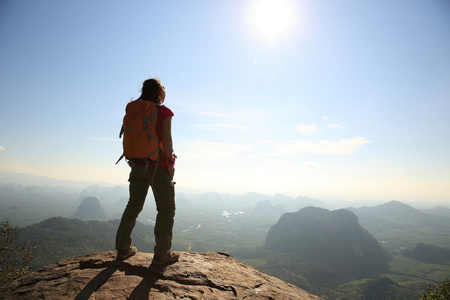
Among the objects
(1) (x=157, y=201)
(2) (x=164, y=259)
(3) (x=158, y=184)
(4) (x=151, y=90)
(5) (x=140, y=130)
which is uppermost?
(4) (x=151, y=90)

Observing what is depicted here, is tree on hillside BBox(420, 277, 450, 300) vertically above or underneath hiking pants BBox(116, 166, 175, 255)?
underneath

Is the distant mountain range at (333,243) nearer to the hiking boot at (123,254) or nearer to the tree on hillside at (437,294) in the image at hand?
the tree on hillside at (437,294)

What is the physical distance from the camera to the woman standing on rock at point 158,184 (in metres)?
4.25

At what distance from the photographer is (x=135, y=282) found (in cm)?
357

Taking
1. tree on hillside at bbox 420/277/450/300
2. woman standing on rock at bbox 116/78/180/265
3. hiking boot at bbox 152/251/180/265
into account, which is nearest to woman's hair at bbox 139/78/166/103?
woman standing on rock at bbox 116/78/180/265

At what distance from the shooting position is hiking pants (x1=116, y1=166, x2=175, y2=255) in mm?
4254

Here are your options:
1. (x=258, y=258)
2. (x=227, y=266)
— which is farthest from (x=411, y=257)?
(x=227, y=266)

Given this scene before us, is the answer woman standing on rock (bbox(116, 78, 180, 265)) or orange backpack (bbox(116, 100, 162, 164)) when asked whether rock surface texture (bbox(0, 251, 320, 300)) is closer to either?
woman standing on rock (bbox(116, 78, 180, 265))

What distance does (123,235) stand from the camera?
14.6 feet

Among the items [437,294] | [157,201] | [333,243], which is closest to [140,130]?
[157,201]

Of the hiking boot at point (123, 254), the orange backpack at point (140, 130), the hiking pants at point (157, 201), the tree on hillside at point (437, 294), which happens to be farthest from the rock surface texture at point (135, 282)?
the tree on hillside at point (437, 294)

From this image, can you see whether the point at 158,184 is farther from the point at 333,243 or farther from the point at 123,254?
the point at 333,243

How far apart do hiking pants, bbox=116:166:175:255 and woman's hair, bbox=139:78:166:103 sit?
162cm

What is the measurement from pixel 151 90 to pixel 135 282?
13.0 ft
